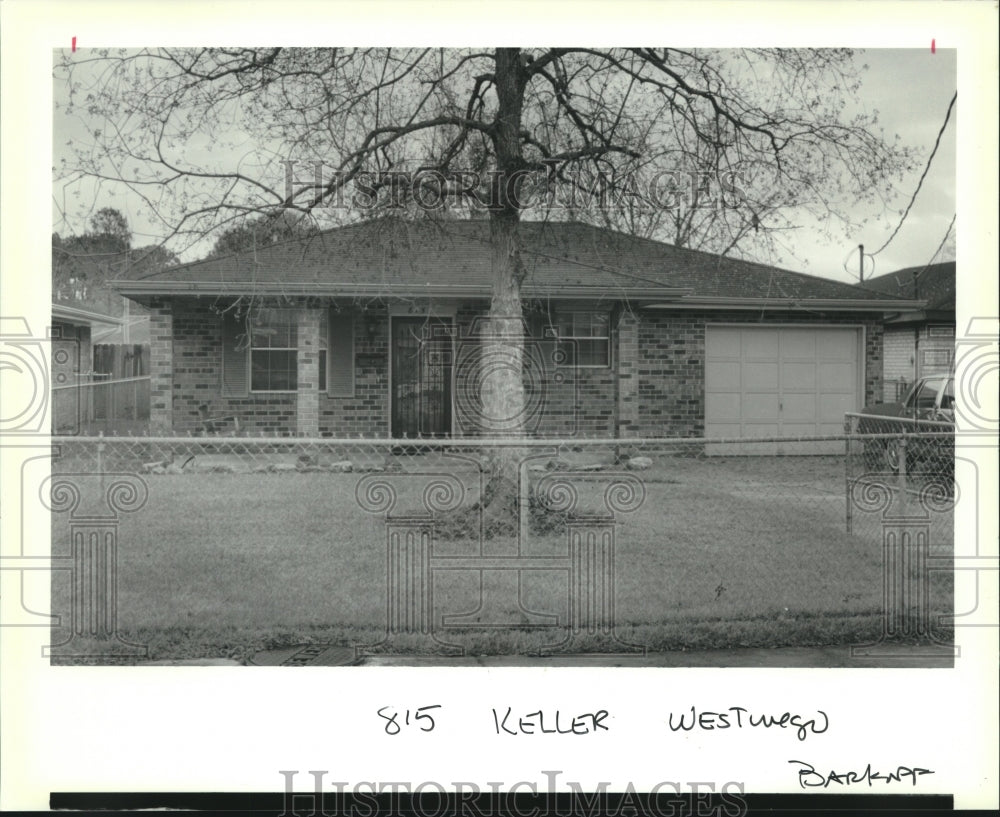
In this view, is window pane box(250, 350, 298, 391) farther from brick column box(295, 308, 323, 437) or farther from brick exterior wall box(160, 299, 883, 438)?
brick column box(295, 308, 323, 437)

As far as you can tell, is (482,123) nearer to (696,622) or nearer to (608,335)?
(696,622)

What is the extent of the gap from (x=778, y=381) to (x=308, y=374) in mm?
6993

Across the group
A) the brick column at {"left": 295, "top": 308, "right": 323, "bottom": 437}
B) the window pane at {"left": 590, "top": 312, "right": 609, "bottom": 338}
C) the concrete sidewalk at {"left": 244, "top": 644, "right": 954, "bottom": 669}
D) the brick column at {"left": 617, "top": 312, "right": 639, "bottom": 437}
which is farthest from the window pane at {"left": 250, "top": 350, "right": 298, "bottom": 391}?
the concrete sidewalk at {"left": 244, "top": 644, "right": 954, "bottom": 669}

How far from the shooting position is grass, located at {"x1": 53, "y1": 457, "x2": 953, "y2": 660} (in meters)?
5.54

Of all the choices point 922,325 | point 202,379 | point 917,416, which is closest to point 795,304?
point 917,416

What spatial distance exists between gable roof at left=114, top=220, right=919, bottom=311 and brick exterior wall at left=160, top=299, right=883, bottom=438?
0.47m

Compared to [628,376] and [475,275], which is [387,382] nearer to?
[475,275]

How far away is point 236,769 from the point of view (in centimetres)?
337

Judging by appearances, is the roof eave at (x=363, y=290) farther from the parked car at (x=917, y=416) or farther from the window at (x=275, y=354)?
the parked car at (x=917, y=416)

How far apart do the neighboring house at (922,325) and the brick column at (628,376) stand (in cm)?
399

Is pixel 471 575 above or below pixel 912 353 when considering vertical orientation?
below

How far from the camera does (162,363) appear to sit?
524 inches

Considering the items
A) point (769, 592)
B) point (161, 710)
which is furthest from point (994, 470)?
point (161, 710)
